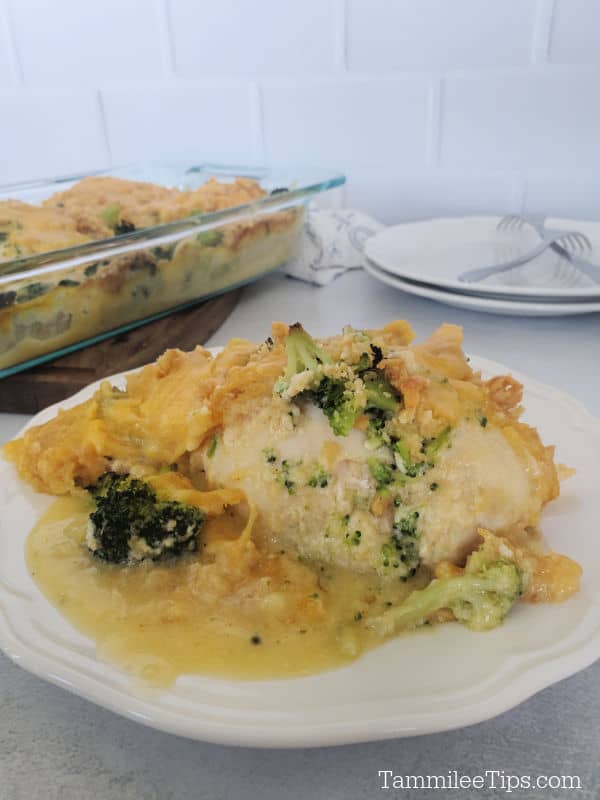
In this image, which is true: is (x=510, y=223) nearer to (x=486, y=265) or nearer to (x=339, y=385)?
(x=486, y=265)

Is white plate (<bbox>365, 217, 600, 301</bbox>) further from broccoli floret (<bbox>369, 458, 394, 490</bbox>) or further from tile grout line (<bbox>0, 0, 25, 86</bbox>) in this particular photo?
tile grout line (<bbox>0, 0, 25, 86</bbox>)

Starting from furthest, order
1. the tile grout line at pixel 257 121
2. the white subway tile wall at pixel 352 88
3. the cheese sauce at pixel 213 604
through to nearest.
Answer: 1. the tile grout line at pixel 257 121
2. the white subway tile wall at pixel 352 88
3. the cheese sauce at pixel 213 604

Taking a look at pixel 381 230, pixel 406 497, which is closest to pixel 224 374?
pixel 406 497

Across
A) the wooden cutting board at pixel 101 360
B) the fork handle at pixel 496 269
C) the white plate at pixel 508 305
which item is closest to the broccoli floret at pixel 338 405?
the wooden cutting board at pixel 101 360

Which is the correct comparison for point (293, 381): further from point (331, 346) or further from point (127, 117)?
point (127, 117)

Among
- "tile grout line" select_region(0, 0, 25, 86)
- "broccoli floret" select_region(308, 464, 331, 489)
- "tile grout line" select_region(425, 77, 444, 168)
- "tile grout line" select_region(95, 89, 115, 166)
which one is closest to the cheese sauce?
"broccoli floret" select_region(308, 464, 331, 489)

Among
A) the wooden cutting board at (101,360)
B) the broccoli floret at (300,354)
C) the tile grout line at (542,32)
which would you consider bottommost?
the wooden cutting board at (101,360)

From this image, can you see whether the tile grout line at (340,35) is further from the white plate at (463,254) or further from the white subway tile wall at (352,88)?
the white plate at (463,254)
